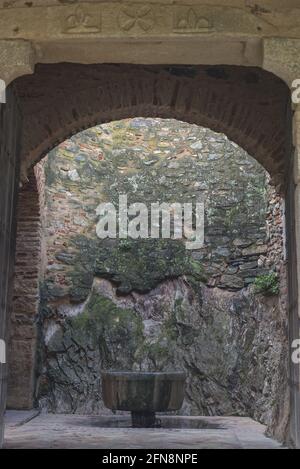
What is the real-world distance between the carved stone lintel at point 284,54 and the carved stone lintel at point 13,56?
57.4 inches

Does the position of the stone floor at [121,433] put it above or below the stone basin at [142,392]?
below

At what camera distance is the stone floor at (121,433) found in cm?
479

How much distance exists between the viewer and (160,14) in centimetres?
387

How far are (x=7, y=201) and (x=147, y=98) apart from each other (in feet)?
9.57

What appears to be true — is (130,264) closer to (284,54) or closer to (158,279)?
(158,279)

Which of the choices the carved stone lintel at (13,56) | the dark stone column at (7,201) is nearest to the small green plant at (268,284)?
the dark stone column at (7,201)

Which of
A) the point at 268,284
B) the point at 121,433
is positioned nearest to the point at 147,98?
the point at 268,284

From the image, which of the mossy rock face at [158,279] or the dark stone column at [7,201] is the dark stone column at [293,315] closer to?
the dark stone column at [7,201]

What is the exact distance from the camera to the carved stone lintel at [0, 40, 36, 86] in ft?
12.7

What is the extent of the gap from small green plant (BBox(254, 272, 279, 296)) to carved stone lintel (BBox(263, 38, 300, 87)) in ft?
16.2

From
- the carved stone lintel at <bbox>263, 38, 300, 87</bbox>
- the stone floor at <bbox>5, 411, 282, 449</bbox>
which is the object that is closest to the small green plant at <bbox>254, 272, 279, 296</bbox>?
the stone floor at <bbox>5, 411, 282, 449</bbox>

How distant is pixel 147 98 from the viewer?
668 centimetres

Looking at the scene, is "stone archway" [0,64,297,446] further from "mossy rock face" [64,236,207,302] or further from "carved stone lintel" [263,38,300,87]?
"mossy rock face" [64,236,207,302]
